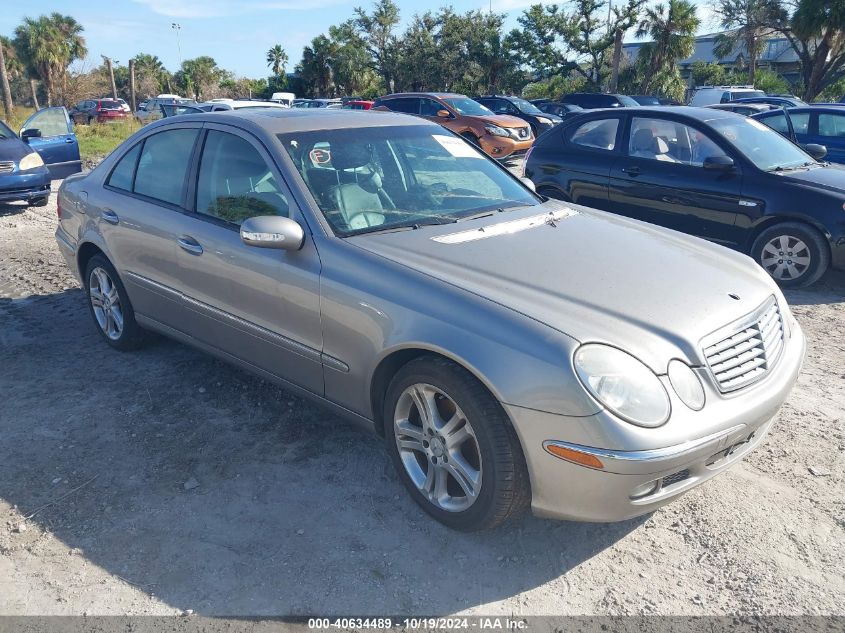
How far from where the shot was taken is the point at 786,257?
647 centimetres

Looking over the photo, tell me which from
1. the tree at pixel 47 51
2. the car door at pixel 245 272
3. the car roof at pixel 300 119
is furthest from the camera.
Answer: the tree at pixel 47 51

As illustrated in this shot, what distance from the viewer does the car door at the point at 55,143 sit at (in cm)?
1161

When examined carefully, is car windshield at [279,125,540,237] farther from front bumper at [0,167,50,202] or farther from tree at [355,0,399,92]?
tree at [355,0,399,92]

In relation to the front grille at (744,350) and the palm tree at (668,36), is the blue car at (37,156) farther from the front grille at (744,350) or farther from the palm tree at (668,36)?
the palm tree at (668,36)

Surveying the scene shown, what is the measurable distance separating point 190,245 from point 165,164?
0.74m

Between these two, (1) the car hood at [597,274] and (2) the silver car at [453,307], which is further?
(1) the car hood at [597,274]

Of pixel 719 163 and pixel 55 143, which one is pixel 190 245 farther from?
pixel 55 143

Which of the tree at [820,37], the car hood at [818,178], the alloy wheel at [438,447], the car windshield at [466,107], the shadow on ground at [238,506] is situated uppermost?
the tree at [820,37]

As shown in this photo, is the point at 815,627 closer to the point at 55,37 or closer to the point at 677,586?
the point at 677,586

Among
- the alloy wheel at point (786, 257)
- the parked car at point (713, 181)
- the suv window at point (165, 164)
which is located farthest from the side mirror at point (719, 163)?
the suv window at point (165, 164)

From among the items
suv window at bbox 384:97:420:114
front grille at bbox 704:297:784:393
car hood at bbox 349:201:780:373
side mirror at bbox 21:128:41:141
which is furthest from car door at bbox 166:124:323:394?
suv window at bbox 384:97:420:114

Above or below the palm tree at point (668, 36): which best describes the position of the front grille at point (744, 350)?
below

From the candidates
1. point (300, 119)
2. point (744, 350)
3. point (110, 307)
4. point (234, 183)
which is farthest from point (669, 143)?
point (110, 307)

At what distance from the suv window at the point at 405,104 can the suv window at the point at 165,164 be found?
12.7m
